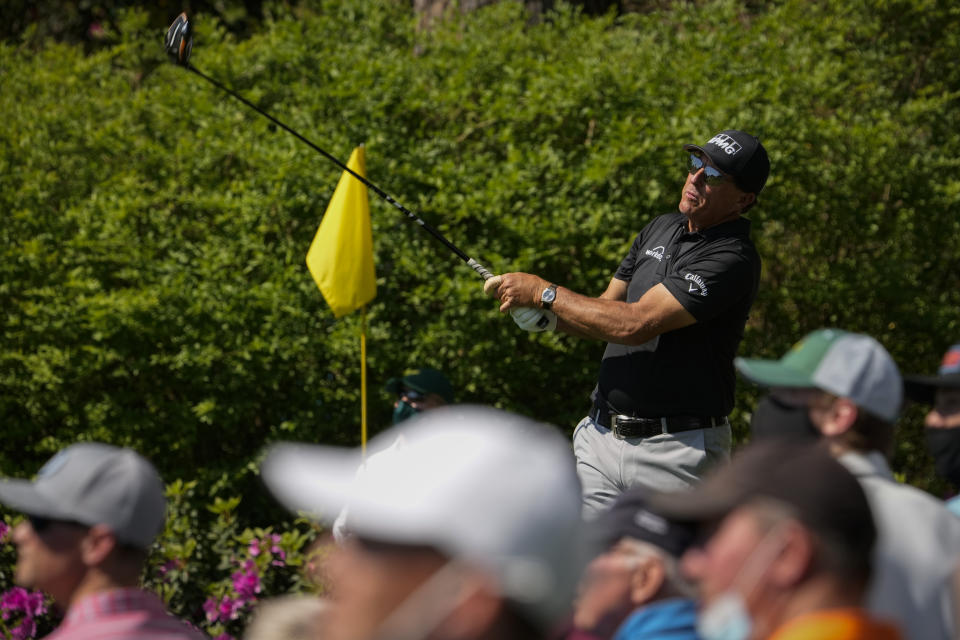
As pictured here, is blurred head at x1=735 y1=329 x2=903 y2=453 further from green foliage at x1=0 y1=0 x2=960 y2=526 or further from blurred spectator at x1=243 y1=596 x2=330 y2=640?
green foliage at x1=0 y1=0 x2=960 y2=526

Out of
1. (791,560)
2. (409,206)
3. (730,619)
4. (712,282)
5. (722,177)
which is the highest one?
(722,177)

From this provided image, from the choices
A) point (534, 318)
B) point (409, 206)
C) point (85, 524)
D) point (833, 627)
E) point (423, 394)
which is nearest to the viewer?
point (833, 627)

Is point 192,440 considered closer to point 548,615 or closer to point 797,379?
point 797,379

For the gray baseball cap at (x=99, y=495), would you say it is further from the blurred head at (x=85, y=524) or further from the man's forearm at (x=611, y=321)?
the man's forearm at (x=611, y=321)

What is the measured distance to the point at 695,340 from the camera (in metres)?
4.33

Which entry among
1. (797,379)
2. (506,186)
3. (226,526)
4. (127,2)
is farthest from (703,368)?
(127,2)

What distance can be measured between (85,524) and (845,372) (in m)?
1.84

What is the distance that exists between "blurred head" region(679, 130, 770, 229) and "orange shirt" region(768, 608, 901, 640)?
2717 millimetres

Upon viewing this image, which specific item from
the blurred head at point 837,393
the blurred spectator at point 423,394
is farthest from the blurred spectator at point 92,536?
the blurred spectator at point 423,394

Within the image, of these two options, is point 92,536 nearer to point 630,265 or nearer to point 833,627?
point 833,627

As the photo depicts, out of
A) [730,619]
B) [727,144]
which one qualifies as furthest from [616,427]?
[730,619]

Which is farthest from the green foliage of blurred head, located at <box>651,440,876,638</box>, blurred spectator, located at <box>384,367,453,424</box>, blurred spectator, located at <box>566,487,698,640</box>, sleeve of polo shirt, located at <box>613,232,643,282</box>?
blurred head, located at <box>651,440,876,638</box>

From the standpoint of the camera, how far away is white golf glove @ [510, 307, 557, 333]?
4.45 meters

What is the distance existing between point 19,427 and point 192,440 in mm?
1096
